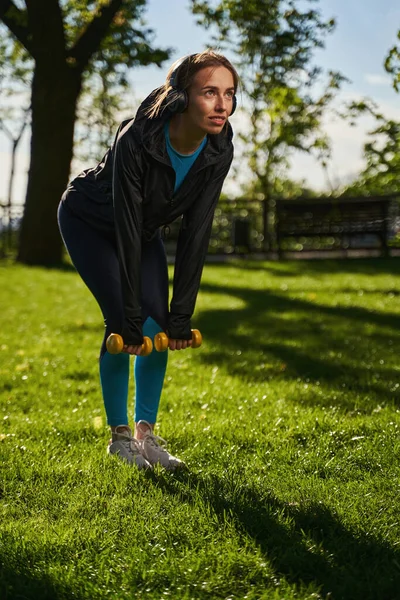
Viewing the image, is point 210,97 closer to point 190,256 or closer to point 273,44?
point 190,256

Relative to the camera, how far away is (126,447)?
3.84 meters

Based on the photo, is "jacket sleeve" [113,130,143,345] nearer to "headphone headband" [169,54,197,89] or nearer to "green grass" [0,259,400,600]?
"headphone headband" [169,54,197,89]

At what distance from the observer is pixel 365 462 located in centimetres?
376

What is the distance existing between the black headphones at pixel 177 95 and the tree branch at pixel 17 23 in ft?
43.4

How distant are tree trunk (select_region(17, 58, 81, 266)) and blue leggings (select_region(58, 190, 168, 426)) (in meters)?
12.6

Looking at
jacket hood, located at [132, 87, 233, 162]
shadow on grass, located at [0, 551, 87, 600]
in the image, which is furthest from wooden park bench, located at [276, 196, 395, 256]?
shadow on grass, located at [0, 551, 87, 600]

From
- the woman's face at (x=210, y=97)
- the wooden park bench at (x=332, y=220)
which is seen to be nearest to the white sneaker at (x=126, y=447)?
the woman's face at (x=210, y=97)

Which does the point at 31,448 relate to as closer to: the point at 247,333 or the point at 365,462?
the point at 365,462

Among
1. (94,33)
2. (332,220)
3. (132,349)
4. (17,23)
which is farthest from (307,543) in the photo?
(17,23)

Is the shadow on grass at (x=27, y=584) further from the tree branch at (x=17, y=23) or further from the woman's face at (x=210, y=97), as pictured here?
the tree branch at (x=17, y=23)

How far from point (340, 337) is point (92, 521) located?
4.99 m

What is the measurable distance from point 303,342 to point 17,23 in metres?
11.2

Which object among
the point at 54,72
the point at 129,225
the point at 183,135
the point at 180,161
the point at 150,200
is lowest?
the point at 129,225

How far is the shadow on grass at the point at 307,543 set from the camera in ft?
8.38
